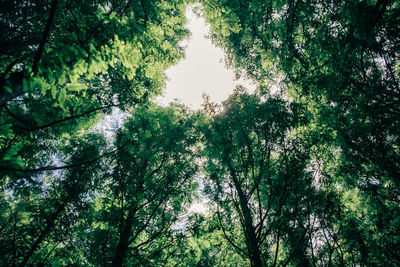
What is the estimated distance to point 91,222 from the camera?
6180 millimetres

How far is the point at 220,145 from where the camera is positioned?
4570 mm

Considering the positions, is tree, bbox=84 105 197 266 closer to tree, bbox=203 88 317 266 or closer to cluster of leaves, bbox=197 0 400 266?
tree, bbox=203 88 317 266

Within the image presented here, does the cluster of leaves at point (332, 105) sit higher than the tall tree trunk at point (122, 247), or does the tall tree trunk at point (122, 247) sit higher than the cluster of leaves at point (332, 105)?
the cluster of leaves at point (332, 105)

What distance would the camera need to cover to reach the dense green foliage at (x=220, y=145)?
3.49 metres

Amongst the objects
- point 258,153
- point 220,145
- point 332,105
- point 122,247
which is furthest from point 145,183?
point 332,105

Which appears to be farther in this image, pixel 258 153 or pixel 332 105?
pixel 332 105

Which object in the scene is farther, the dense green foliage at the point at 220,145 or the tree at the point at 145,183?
the tree at the point at 145,183

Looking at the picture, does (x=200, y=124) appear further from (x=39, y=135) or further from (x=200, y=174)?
(x=39, y=135)

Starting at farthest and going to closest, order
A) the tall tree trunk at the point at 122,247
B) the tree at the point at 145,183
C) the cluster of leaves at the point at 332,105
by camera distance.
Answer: the tree at the point at 145,183 < the tall tree trunk at the point at 122,247 < the cluster of leaves at the point at 332,105

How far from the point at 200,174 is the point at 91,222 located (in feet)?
15.2

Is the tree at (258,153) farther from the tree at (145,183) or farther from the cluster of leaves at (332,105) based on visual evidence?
the tree at (145,183)

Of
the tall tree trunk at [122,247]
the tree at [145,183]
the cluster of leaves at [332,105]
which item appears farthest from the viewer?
the tree at [145,183]

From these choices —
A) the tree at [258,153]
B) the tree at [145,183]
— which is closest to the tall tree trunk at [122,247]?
the tree at [145,183]

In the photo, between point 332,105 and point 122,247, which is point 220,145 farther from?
point 332,105
